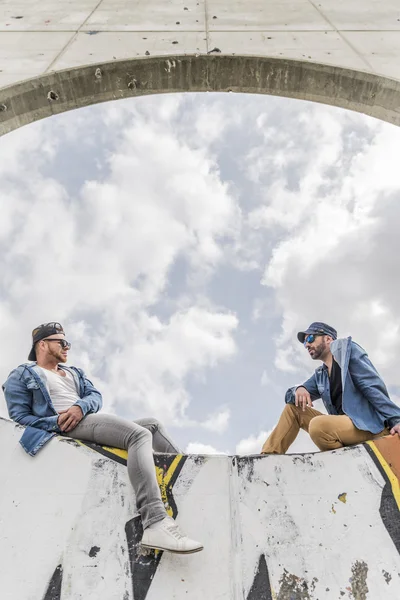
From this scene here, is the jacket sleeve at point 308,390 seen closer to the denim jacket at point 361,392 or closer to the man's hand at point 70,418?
the denim jacket at point 361,392

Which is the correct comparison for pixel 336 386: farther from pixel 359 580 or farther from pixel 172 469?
pixel 172 469

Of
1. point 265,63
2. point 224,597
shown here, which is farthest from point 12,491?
point 265,63

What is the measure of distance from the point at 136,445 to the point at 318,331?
1532mm

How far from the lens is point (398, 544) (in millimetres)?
2314

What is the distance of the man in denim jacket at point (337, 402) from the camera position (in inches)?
105

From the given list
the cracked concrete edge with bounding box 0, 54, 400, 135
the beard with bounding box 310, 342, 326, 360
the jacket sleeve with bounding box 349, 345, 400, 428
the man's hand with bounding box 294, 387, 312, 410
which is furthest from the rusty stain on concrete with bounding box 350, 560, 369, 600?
the cracked concrete edge with bounding box 0, 54, 400, 135

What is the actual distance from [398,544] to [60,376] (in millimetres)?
2252

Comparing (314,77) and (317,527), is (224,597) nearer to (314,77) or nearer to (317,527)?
(317,527)

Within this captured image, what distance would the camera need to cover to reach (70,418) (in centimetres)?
253

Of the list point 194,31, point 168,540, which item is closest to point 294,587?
point 168,540

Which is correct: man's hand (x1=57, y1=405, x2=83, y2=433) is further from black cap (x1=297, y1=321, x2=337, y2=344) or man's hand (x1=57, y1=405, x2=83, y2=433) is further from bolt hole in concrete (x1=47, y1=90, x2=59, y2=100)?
bolt hole in concrete (x1=47, y1=90, x2=59, y2=100)

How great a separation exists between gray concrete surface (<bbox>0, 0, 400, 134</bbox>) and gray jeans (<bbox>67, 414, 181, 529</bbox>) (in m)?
3.15

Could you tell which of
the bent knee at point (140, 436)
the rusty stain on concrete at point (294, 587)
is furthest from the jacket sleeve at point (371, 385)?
the bent knee at point (140, 436)

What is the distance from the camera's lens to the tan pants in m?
2.69
